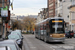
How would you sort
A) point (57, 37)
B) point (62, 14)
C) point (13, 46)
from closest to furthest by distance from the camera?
point (13, 46), point (57, 37), point (62, 14)

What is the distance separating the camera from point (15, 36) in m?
20.0

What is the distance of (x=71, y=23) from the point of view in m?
55.2

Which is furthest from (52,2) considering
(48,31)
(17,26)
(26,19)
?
(48,31)

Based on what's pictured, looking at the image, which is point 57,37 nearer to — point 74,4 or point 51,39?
point 51,39

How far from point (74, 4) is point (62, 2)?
522 inches

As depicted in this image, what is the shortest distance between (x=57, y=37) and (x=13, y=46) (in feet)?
56.8

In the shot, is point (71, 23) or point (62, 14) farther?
point (62, 14)

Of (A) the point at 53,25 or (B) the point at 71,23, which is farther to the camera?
(B) the point at 71,23

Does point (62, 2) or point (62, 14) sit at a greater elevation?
point (62, 2)

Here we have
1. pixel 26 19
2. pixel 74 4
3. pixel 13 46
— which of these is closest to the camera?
pixel 13 46

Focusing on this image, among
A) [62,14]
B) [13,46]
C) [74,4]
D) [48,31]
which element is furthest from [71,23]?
[13,46]

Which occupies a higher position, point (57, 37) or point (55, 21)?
point (55, 21)

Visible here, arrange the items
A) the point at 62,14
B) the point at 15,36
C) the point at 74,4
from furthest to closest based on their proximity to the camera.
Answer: the point at 62,14 < the point at 74,4 < the point at 15,36

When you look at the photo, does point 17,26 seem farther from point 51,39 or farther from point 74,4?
point 51,39
